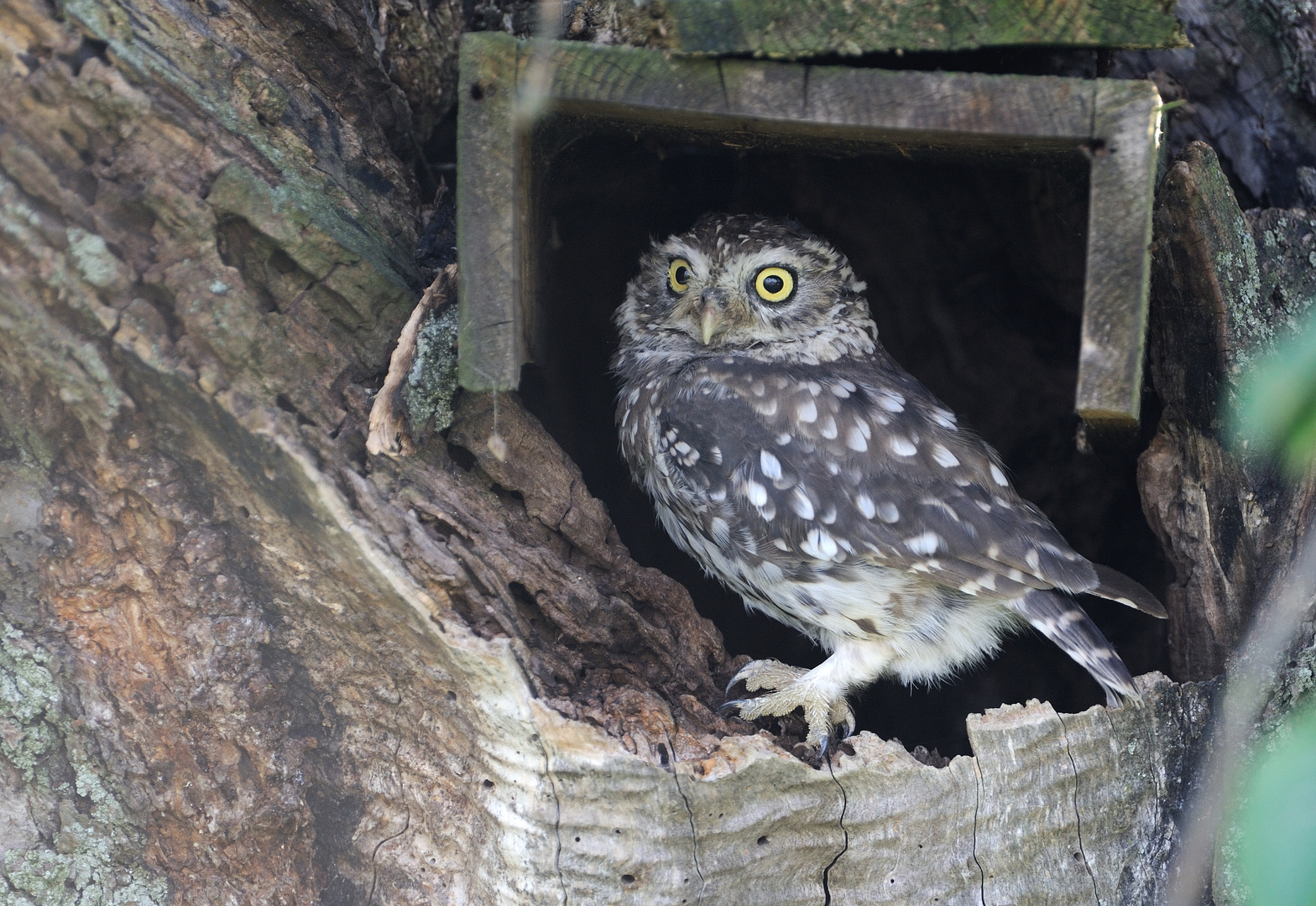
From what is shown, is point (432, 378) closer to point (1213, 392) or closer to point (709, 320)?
point (709, 320)

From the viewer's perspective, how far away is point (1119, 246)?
1.72m

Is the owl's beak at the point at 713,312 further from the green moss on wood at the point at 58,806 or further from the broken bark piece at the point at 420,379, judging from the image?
the green moss on wood at the point at 58,806

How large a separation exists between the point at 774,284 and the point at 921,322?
698mm

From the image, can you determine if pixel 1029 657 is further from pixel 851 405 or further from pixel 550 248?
pixel 550 248

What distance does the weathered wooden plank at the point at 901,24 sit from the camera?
5.49ft

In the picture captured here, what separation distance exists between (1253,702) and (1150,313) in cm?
88

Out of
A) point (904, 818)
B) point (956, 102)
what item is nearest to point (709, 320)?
point (956, 102)

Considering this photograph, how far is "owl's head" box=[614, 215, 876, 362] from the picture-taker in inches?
105

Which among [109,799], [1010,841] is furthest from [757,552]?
[109,799]

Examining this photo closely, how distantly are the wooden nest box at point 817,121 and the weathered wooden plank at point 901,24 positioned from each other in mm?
42

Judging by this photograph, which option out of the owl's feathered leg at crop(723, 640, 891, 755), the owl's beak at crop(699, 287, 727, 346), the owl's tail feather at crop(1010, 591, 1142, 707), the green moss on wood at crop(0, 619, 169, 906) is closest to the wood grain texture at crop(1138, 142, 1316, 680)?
the owl's tail feather at crop(1010, 591, 1142, 707)

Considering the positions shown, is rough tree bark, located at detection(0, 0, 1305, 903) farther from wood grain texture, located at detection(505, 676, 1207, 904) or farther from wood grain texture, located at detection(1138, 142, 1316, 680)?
wood grain texture, located at detection(1138, 142, 1316, 680)

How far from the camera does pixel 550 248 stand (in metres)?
2.61

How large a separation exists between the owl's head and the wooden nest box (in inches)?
33.7
